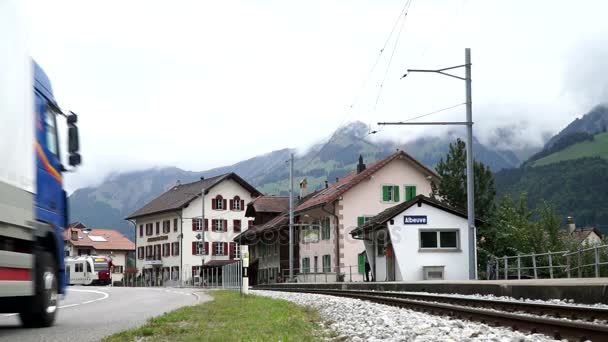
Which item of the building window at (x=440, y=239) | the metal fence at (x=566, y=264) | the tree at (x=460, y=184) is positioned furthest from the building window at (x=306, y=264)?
the building window at (x=440, y=239)

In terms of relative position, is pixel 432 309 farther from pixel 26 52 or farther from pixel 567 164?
pixel 567 164

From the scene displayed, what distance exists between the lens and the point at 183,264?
8800 centimetres

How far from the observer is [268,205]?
80.1 meters

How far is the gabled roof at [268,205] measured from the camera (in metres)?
79.2

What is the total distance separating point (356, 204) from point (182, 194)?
1601 inches

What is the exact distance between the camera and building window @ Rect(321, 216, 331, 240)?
192 ft

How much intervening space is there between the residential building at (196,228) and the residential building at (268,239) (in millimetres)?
8673

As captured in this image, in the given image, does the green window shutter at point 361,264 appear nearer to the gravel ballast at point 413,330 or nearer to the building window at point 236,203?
the gravel ballast at point 413,330

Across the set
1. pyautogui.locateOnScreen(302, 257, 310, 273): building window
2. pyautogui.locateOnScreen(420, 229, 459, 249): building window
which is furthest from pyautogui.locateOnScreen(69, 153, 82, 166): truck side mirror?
pyautogui.locateOnScreen(302, 257, 310, 273): building window

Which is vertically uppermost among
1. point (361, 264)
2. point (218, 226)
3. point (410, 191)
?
point (410, 191)

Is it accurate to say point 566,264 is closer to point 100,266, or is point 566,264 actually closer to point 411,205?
point 411,205

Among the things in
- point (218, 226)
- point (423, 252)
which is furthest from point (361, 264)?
point (218, 226)

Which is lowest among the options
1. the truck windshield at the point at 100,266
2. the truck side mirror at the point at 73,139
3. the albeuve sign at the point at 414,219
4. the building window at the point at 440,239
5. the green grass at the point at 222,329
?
the truck windshield at the point at 100,266

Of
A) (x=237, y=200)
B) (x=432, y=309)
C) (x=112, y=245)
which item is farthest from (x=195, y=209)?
(x=432, y=309)
